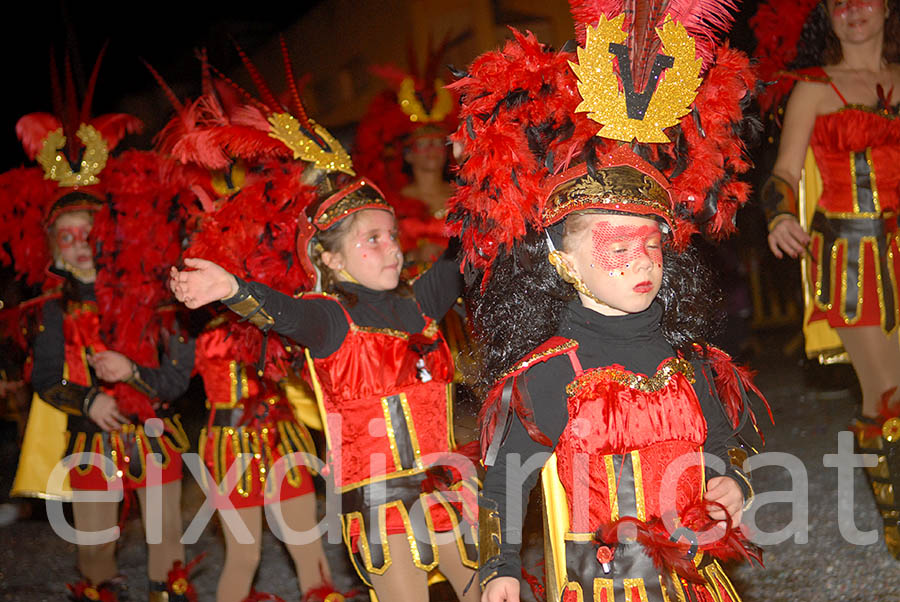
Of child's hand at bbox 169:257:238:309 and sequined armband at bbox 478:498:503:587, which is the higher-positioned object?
child's hand at bbox 169:257:238:309

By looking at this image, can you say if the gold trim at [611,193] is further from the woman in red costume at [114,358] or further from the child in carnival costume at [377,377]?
the woman in red costume at [114,358]

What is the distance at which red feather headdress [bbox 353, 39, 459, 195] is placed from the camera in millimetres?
5957

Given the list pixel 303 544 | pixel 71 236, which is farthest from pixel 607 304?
pixel 71 236

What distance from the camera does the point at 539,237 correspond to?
267 centimetres

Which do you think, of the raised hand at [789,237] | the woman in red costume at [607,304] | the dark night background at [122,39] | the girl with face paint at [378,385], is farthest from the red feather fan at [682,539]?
the dark night background at [122,39]

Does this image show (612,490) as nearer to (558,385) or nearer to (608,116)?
(558,385)

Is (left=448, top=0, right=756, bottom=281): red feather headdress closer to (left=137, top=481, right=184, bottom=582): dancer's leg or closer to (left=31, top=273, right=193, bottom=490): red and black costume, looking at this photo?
(left=31, top=273, right=193, bottom=490): red and black costume

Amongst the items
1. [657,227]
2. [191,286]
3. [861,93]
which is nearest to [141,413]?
[191,286]

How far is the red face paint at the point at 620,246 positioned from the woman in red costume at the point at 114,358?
2.91m

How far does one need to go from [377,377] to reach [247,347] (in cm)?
98

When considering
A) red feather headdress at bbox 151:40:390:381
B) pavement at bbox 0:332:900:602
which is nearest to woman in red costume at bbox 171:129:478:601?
red feather headdress at bbox 151:40:390:381

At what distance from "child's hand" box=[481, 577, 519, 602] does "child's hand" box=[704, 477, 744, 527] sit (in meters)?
0.56

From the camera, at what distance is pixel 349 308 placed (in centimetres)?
368

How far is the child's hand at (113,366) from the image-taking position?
4723 millimetres
